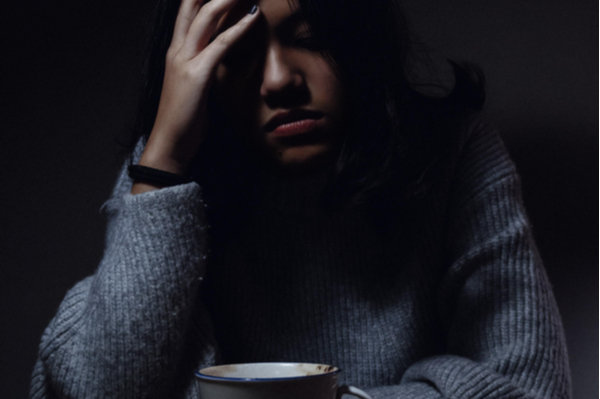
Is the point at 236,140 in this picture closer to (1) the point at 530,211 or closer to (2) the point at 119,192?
(2) the point at 119,192

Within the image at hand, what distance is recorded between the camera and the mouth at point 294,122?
735 mm

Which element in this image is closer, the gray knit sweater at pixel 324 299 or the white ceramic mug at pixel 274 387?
the white ceramic mug at pixel 274 387

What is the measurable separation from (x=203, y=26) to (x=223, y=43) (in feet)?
0.19

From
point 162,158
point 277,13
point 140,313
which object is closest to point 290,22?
point 277,13

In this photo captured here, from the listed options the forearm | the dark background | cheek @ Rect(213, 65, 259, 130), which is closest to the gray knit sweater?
the forearm

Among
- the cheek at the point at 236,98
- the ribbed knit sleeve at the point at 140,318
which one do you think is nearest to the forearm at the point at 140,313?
the ribbed knit sleeve at the point at 140,318

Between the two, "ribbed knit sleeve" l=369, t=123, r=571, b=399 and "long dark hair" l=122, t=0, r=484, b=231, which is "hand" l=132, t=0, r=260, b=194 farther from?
"ribbed knit sleeve" l=369, t=123, r=571, b=399

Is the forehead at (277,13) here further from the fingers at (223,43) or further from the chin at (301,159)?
the chin at (301,159)

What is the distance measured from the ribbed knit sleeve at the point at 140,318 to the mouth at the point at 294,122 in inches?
5.5

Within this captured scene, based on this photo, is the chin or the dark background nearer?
the chin

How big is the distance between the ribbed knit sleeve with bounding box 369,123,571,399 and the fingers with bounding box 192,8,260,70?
399 millimetres

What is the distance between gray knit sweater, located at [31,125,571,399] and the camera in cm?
70

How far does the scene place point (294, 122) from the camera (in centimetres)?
74

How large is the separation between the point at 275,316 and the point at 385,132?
0.35 meters
